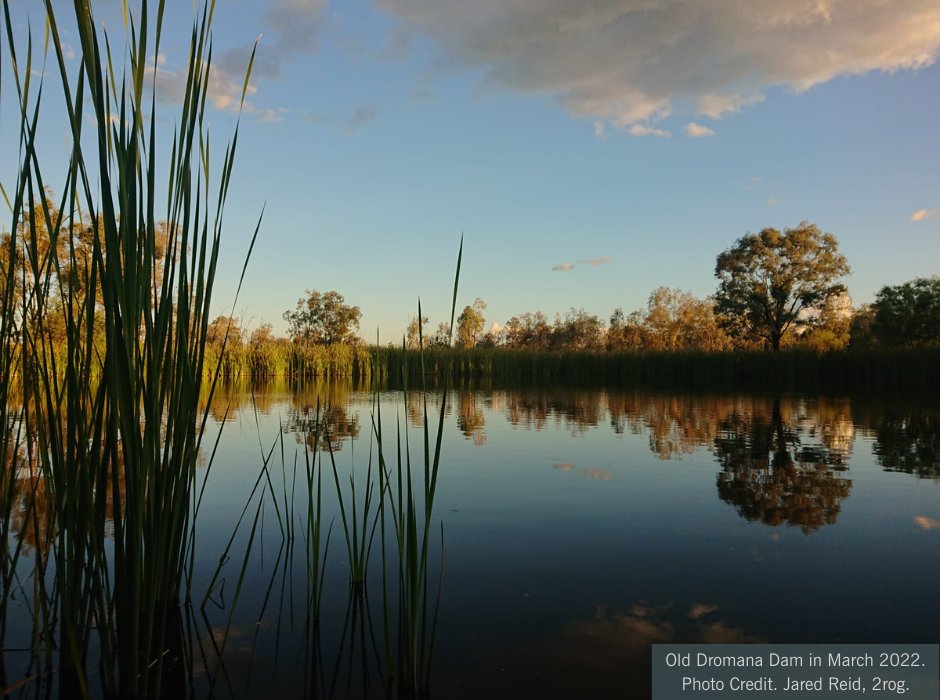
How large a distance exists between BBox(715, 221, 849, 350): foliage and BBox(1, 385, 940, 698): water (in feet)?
94.9

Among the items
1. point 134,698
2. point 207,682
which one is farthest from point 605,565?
point 134,698

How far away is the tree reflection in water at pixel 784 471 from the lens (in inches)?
145

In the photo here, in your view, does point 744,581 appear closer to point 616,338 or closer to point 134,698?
point 134,698

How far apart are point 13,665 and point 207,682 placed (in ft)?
2.02

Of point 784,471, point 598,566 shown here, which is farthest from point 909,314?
point 598,566

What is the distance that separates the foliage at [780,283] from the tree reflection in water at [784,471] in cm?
2632

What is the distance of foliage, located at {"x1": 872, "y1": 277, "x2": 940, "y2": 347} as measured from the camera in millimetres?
25359

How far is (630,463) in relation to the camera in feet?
17.6

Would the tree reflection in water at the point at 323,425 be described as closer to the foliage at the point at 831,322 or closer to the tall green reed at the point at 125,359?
the tall green reed at the point at 125,359

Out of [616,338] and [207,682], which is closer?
[207,682]

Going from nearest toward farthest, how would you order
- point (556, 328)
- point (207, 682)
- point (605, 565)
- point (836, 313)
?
point (207, 682) → point (605, 565) → point (836, 313) → point (556, 328)

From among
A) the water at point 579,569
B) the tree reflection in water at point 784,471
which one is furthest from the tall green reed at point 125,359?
the tree reflection in water at point 784,471

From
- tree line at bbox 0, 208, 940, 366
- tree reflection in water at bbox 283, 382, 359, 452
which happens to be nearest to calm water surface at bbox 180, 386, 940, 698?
tree reflection in water at bbox 283, 382, 359, 452

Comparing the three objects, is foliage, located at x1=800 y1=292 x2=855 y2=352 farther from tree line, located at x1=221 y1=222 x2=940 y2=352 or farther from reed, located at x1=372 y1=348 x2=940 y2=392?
reed, located at x1=372 y1=348 x2=940 y2=392
